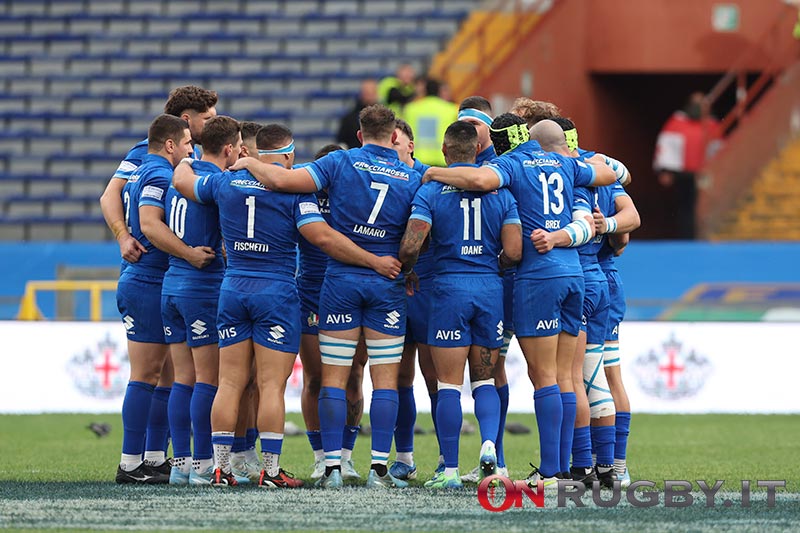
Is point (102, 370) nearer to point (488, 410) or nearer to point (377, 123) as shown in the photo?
point (377, 123)

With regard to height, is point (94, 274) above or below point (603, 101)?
below

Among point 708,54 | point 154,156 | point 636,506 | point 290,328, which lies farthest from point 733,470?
point 708,54

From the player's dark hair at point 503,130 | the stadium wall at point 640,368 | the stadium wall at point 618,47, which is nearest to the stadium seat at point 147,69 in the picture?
the stadium wall at point 618,47

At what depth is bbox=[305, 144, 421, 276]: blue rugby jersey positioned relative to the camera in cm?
832

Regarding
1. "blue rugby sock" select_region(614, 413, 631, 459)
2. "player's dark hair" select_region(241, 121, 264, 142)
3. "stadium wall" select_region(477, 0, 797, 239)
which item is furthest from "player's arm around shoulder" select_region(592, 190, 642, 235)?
"stadium wall" select_region(477, 0, 797, 239)

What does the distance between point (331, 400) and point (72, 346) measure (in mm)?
7005

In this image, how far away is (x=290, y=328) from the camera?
8.26 metres

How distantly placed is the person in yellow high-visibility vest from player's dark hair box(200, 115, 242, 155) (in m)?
6.90

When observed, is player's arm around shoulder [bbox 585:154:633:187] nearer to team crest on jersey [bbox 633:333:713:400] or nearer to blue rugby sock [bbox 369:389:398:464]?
blue rugby sock [bbox 369:389:398:464]

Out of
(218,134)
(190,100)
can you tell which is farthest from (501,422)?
(190,100)

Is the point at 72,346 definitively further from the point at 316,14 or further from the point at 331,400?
the point at 316,14

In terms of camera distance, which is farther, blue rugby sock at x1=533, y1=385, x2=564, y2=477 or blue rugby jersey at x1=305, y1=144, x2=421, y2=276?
blue rugby jersey at x1=305, y1=144, x2=421, y2=276

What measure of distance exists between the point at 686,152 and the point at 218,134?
38.1 ft

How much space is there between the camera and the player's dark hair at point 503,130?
8352 mm
